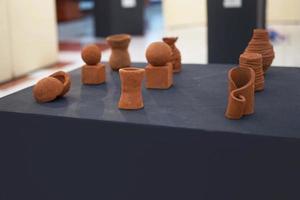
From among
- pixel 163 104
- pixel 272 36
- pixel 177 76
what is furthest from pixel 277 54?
pixel 163 104

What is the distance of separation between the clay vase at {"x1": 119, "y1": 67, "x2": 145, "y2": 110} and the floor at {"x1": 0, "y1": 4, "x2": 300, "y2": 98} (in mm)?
1811

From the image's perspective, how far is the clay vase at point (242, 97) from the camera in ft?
3.83

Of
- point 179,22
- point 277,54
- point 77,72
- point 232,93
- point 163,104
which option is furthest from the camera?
point 179,22

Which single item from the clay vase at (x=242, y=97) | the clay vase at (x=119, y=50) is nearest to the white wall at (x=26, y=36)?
the clay vase at (x=119, y=50)

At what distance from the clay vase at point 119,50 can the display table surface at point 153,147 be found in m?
0.29

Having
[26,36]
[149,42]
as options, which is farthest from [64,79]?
[149,42]

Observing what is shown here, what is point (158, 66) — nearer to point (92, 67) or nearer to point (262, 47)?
point (92, 67)

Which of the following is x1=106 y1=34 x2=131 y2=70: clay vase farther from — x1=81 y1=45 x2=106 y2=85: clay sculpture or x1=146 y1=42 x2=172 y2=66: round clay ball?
x1=146 y1=42 x2=172 y2=66: round clay ball

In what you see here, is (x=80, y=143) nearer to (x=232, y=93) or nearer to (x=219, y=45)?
(x=232, y=93)

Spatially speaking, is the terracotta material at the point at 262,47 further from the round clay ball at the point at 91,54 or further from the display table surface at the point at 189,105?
the round clay ball at the point at 91,54

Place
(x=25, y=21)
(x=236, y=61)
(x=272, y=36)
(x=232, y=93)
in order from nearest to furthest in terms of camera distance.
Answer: (x=232, y=93), (x=236, y=61), (x=25, y=21), (x=272, y=36)

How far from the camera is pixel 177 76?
1.70 metres

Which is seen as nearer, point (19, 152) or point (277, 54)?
point (19, 152)

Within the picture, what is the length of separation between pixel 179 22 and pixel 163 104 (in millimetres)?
5224
